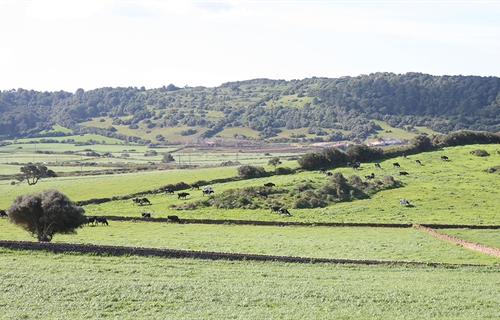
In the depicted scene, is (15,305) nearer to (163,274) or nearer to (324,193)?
(163,274)

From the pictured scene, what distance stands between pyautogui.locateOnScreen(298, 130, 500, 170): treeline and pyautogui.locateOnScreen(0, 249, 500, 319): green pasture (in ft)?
183

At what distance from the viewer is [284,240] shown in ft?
165

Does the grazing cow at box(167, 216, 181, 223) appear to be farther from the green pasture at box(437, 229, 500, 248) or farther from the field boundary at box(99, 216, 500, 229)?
the green pasture at box(437, 229, 500, 248)

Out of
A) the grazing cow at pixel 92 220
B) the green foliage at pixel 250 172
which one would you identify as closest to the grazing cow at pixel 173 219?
the grazing cow at pixel 92 220

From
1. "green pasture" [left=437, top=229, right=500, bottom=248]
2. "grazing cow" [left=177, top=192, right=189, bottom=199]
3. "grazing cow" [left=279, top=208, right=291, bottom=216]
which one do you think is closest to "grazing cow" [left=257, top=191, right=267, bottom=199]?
"grazing cow" [left=279, top=208, right=291, bottom=216]

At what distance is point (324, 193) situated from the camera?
7431cm

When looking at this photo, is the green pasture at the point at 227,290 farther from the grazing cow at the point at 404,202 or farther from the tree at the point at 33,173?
the tree at the point at 33,173

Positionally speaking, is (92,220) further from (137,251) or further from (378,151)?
(378,151)

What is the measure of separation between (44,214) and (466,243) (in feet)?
110

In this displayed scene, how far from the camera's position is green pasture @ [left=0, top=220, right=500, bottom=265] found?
143 ft

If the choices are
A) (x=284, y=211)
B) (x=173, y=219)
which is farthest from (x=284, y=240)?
(x=284, y=211)

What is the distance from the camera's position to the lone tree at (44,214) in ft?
150

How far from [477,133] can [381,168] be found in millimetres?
33587

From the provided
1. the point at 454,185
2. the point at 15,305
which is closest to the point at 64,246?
the point at 15,305
